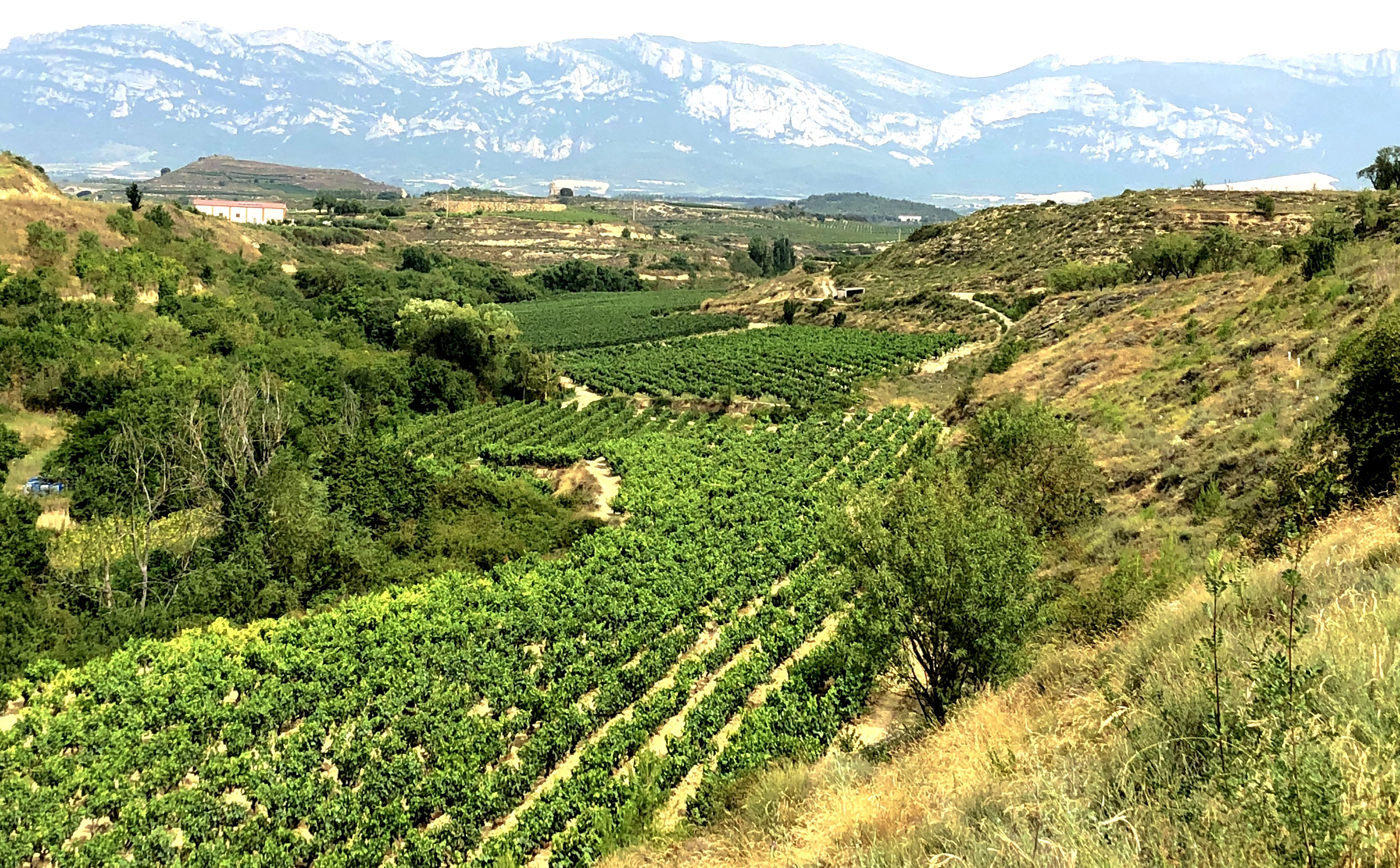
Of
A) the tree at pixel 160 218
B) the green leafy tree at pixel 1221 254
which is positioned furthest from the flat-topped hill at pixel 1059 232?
the tree at pixel 160 218

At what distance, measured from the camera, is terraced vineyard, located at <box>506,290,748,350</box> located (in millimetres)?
79688

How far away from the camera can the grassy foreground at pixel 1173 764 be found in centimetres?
474

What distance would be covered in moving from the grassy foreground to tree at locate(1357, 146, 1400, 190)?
73.6 meters

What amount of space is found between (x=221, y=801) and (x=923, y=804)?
43.2 feet

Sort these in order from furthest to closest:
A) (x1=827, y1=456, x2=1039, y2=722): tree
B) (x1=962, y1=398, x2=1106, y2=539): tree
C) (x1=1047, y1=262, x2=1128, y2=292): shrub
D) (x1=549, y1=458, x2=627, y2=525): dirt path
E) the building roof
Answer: the building roof < (x1=1047, y1=262, x2=1128, y2=292): shrub < (x1=549, y1=458, x2=627, y2=525): dirt path < (x1=962, y1=398, x2=1106, y2=539): tree < (x1=827, y1=456, x2=1039, y2=722): tree

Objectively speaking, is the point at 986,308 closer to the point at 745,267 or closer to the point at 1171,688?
the point at 1171,688

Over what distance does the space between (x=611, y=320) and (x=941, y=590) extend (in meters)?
79.9

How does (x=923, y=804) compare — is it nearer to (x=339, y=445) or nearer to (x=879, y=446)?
(x=339, y=445)

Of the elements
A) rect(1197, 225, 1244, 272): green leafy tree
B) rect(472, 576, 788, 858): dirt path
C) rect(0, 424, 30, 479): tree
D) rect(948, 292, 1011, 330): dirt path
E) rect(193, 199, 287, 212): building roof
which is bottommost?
rect(472, 576, 788, 858): dirt path

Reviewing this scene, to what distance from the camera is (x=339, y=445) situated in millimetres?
33250

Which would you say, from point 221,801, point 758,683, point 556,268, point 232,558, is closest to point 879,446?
point 758,683

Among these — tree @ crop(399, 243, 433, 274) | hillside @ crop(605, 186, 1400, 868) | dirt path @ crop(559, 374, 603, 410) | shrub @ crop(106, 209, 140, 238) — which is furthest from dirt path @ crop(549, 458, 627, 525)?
tree @ crop(399, 243, 433, 274)

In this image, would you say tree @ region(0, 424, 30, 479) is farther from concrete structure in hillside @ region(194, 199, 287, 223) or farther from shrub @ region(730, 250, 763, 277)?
shrub @ region(730, 250, 763, 277)

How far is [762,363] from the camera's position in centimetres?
6350
